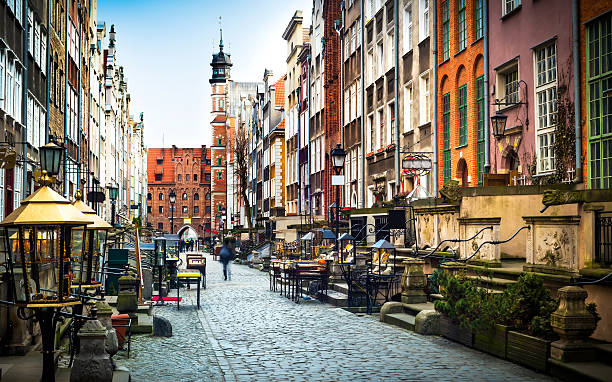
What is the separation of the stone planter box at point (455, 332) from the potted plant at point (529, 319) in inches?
52.0

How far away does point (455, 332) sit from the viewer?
13.6 metres

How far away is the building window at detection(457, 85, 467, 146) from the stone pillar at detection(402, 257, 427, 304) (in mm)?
8552

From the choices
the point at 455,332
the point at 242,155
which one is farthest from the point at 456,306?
the point at 242,155

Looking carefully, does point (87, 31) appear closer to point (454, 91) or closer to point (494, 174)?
point (454, 91)

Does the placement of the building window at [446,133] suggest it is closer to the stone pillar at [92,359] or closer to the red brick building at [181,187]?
the stone pillar at [92,359]

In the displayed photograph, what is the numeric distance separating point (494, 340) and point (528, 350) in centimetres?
115

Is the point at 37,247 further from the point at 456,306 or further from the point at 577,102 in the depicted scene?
the point at 577,102

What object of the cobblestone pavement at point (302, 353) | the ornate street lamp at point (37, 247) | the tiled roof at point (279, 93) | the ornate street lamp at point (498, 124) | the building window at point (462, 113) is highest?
the tiled roof at point (279, 93)

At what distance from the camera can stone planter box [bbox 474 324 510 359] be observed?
1168 cm

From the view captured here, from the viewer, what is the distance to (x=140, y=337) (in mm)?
14492

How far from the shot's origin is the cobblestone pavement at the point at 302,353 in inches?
420

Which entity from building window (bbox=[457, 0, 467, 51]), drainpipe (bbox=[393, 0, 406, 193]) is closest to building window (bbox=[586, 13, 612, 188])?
building window (bbox=[457, 0, 467, 51])

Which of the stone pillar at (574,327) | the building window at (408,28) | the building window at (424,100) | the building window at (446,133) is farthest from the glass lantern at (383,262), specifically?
the building window at (408,28)

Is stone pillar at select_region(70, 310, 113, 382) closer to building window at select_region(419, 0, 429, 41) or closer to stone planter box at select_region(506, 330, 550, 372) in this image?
stone planter box at select_region(506, 330, 550, 372)
